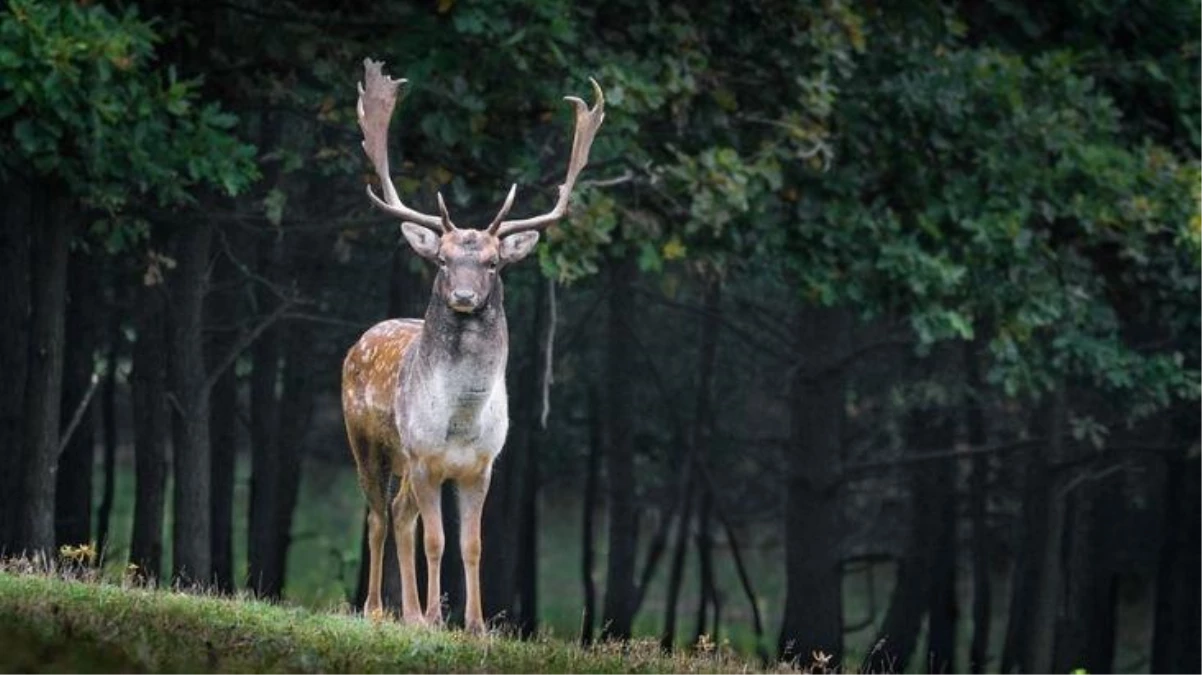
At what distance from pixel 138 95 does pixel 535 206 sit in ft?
11.9

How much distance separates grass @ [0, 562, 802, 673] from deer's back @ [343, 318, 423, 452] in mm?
1602

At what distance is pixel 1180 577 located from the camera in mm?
28422

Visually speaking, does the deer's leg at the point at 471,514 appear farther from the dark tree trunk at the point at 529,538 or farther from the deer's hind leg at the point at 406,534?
the dark tree trunk at the point at 529,538

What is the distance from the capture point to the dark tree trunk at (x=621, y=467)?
98.4 ft

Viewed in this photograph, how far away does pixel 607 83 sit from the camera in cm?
2080

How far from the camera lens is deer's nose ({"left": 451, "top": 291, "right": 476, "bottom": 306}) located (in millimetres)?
15195

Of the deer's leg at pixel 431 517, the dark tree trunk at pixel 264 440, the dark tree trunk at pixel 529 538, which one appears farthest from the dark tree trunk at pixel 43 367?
the dark tree trunk at pixel 529 538

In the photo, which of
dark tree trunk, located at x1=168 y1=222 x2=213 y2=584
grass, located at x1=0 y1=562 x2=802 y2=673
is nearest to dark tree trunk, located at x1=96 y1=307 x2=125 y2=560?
dark tree trunk, located at x1=168 y1=222 x2=213 y2=584

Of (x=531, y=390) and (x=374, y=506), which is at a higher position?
(x=531, y=390)

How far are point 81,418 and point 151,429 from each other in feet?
6.19

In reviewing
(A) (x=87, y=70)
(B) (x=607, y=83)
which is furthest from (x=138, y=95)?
(B) (x=607, y=83)

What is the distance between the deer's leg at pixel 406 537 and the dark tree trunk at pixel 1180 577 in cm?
1233

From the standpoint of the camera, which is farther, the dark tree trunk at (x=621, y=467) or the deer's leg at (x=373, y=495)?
the dark tree trunk at (x=621, y=467)

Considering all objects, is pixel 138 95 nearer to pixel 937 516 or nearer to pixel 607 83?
pixel 607 83
